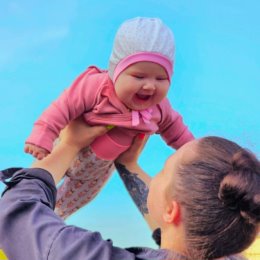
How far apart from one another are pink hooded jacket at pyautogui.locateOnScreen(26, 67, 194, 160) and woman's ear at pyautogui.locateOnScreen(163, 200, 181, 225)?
0.66m

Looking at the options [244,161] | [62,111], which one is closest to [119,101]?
[62,111]

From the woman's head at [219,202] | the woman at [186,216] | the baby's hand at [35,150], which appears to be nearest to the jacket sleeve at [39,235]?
the woman at [186,216]

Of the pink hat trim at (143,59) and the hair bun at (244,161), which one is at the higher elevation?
the pink hat trim at (143,59)

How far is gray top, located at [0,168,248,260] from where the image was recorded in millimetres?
886

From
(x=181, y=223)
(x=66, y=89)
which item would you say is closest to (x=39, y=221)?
(x=181, y=223)

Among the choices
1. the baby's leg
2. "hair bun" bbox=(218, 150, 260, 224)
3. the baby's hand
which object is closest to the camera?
"hair bun" bbox=(218, 150, 260, 224)

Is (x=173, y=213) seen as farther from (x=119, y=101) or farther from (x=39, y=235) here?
(x=119, y=101)

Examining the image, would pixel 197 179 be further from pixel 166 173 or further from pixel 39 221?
pixel 39 221

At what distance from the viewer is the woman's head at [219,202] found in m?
0.88

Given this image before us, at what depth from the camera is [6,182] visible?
1031 mm

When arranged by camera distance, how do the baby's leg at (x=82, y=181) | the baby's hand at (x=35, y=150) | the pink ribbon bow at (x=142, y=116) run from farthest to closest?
the baby's leg at (x=82, y=181) → the pink ribbon bow at (x=142, y=116) → the baby's hand at (x=35, y=150)

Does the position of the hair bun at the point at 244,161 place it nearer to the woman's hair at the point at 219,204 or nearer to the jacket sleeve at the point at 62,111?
the woman's hair at the point at 219,204

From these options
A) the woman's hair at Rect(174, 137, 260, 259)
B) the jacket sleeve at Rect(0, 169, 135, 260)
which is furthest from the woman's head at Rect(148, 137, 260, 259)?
the jacket sleeve at Rect(0, 169, 135, 260)

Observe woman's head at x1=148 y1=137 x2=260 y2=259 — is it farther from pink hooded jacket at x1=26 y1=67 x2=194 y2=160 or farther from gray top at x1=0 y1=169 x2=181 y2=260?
pink hooded jacket at x1=26 y1=67 x2=194 y2=160
